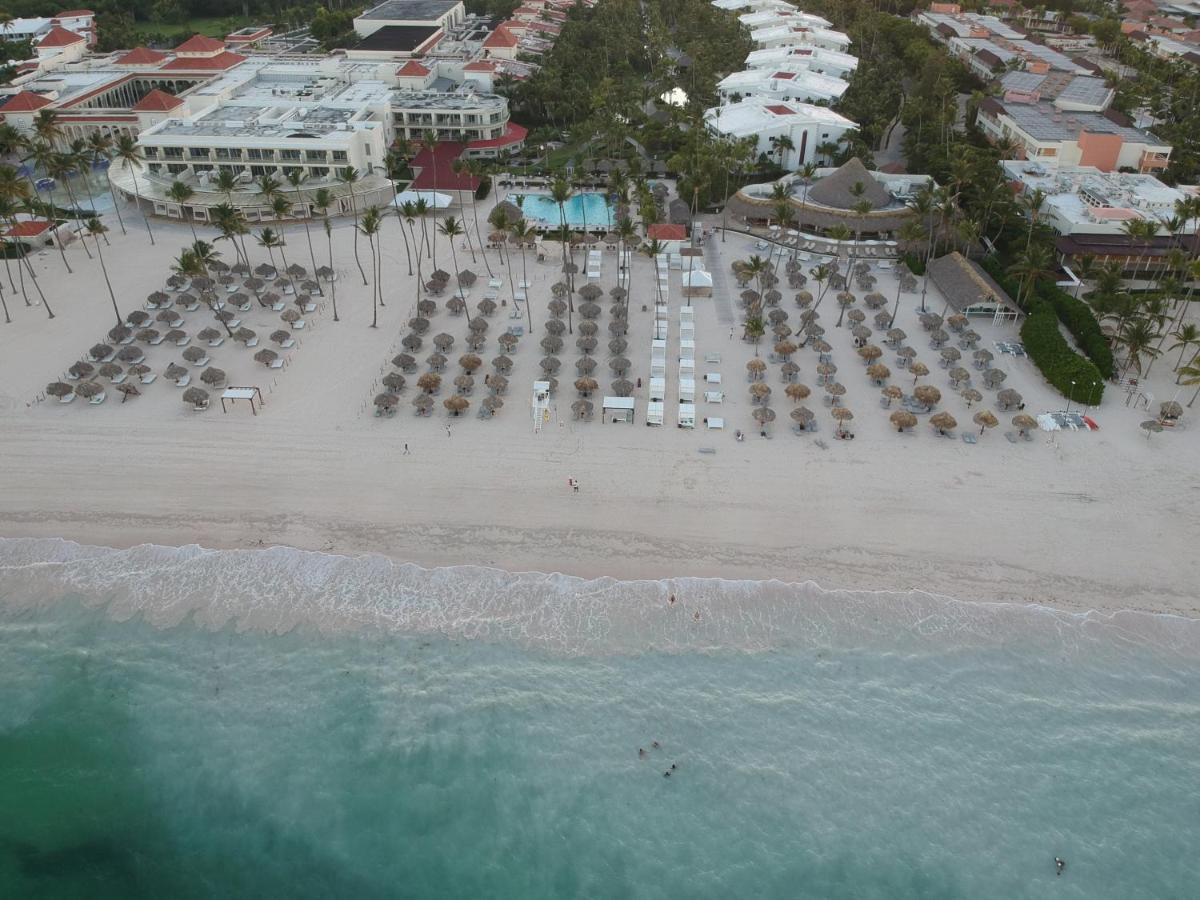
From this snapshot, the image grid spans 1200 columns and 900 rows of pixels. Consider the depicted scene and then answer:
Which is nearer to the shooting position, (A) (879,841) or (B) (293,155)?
(A) (879,841)

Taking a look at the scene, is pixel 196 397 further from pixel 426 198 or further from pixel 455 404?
pixel 426 198

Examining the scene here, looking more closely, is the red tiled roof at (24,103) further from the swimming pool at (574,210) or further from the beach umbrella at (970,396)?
the beach umbrella at (970,396)

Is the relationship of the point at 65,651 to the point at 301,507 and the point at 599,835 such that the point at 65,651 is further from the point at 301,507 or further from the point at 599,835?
the point at 599,835

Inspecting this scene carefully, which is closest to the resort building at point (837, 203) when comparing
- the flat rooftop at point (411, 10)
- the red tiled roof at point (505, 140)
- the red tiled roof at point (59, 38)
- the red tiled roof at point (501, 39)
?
the red tiled roof at point (505, 140)

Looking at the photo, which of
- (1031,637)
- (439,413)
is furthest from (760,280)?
(1031,637)

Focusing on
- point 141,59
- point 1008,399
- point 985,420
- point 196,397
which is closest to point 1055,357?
point 1008,399

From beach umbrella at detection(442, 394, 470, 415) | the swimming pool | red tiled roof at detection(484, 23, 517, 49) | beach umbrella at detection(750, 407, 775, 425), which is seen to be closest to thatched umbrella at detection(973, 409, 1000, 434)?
beach umbrella at detection(750, 407, 775, 425)

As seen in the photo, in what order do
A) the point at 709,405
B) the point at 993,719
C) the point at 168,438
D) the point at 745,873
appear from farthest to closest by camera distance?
the point at 709,405, the point at 168,438, the point at 993,719, the point at 745,873
